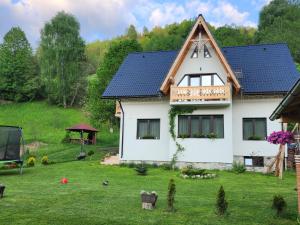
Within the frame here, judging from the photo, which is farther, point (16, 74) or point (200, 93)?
point (16, 74)

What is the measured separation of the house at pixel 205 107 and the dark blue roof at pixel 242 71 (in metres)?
→ 0.06

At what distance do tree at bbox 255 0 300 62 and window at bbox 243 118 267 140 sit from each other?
1060 inches

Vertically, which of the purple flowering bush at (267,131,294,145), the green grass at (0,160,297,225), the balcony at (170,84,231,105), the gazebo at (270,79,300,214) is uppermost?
Answer: the balcony at (170,84,231,105)

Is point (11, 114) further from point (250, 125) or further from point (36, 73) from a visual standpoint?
point (250, 125)

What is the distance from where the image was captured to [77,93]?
5766 centimetres

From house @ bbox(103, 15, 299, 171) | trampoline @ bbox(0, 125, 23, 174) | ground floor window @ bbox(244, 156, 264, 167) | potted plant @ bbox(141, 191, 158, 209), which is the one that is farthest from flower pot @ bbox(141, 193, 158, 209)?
ground floor window @ bbox(244, 156, 264, 167)

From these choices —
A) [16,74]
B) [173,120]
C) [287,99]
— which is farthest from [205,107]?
[16,74]

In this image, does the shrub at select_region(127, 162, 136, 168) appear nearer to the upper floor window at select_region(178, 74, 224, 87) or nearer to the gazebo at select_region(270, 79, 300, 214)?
the upper floor window at select_region(178, 74, 224, 87)

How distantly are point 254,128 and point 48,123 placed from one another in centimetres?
3407

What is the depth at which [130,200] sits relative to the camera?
10.8 m

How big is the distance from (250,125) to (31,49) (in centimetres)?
5302

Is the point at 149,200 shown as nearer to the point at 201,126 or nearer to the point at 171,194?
the point at 171,194

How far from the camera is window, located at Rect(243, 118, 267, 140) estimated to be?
2091cm

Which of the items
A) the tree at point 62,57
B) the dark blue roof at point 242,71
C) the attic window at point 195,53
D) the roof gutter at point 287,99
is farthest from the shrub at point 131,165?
the tree at point 62,57
